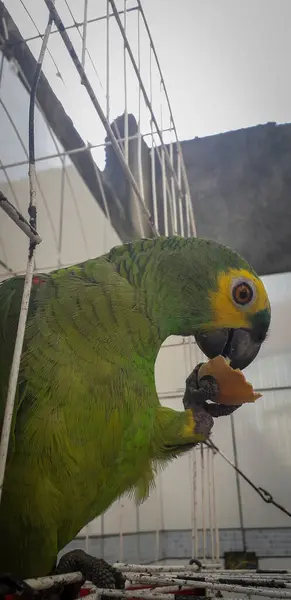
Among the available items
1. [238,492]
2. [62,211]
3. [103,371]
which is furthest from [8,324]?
[238,492]

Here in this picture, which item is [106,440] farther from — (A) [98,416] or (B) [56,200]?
(B) [56,200]

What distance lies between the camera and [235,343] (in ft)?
3.41

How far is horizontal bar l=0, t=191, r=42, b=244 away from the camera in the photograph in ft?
1.61

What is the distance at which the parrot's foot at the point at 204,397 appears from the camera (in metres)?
0.97

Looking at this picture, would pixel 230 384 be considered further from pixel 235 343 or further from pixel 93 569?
pixel 93 569

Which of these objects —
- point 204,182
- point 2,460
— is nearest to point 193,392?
point 2,460

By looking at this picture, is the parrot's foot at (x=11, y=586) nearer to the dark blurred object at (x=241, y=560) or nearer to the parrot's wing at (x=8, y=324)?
the parrot's wing at (x=8, y=324)

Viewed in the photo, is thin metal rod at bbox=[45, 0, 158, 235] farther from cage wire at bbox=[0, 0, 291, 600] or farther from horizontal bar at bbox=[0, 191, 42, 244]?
horizontal bar at bbox=[0, 191, 42, 244]

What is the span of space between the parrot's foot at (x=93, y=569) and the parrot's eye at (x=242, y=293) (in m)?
0.56

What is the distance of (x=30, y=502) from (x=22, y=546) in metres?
0.07

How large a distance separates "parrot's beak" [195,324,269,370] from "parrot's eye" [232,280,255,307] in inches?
2.7

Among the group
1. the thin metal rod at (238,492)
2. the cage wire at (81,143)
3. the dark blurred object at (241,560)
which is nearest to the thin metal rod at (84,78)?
the cage wire at (81,143)

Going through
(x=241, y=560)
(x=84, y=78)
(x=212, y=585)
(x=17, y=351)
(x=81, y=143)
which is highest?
(x=81, y=143)

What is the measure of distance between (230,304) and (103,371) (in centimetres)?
35
